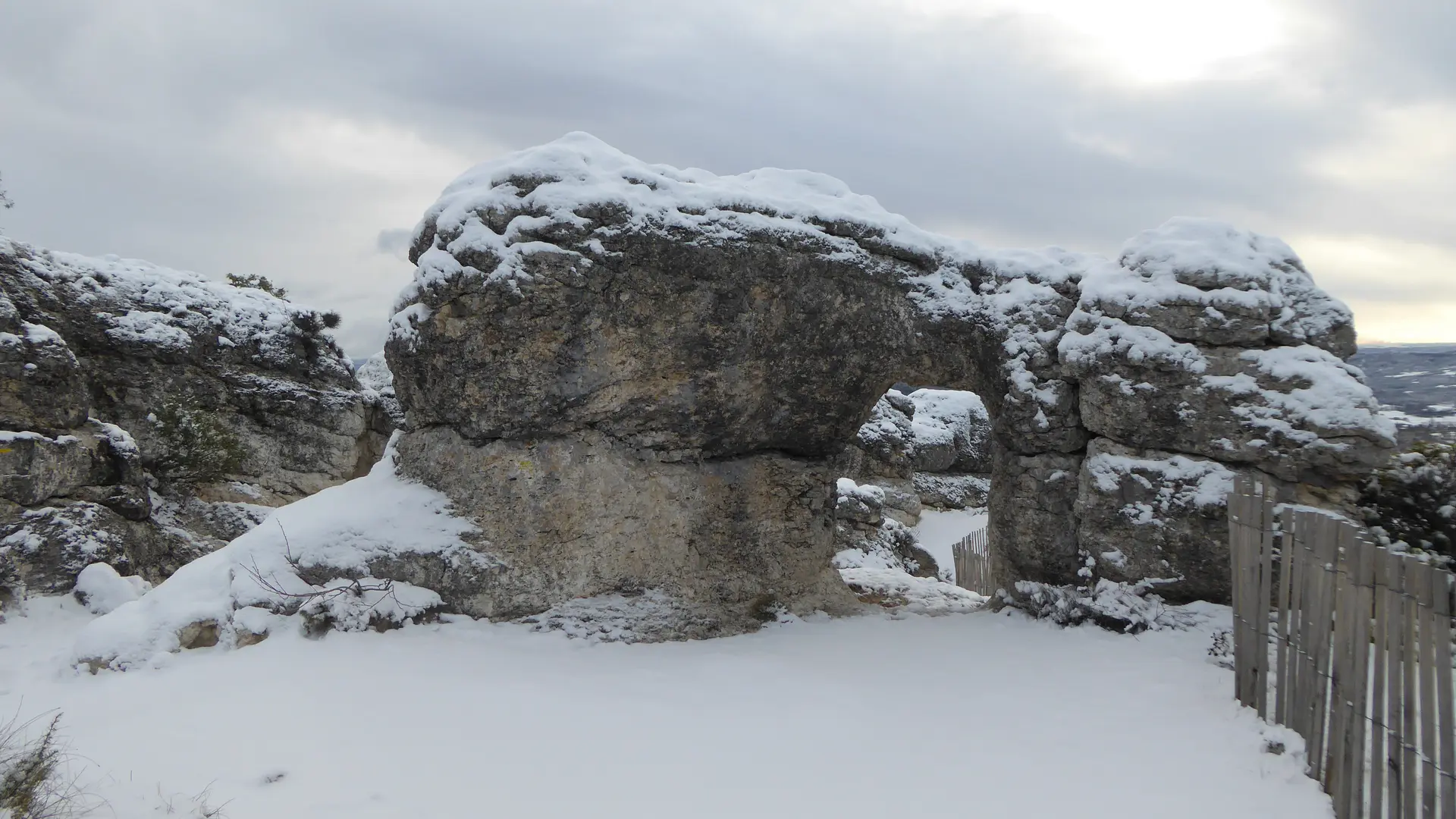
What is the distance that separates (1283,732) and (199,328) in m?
14.0

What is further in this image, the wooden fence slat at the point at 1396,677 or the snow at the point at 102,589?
the snow at the point at 102,589

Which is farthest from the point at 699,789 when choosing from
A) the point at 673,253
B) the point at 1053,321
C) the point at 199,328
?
the point at 199,328

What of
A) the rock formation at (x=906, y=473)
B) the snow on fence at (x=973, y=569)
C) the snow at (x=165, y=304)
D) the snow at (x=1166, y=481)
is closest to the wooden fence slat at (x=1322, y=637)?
the snow at (x=1166, y=481)

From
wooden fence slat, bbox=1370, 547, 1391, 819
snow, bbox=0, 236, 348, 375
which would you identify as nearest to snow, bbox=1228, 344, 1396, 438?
wooden fence slat, bbox=1370, 547, 1391, 819

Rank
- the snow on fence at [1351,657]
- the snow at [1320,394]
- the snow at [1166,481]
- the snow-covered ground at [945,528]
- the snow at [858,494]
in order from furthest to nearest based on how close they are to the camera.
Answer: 1. the snow-covered ground at [945,528]
2. the snow at [858,494]
3. the snow at [1166,481]
4. the snow at [1320,394]
5. the snow on fence at [1351,657]

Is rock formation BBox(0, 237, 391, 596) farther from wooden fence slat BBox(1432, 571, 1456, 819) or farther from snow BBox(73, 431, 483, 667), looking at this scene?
wooden fence slat BBox(1432, 571, 1456, 819)

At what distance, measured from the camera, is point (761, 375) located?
24.9 ft

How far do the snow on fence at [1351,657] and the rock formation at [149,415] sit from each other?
399 inches

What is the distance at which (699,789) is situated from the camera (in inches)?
182

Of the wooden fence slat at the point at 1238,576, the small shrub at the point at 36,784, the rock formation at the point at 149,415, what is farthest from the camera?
the rock formation at the point at 149,415

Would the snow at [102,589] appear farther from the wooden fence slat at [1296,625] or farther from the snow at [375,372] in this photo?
the snow at [375,372]

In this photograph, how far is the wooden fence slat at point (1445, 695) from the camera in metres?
3.62

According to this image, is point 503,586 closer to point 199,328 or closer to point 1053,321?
point 1053,321

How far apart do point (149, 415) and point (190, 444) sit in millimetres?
654
